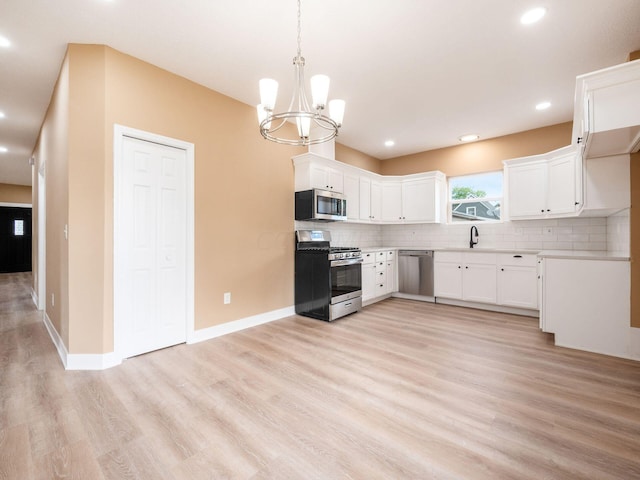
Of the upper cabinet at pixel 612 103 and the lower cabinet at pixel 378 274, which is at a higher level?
the upper cabinet at pixel 612 103

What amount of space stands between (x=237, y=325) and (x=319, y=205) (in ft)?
6.30

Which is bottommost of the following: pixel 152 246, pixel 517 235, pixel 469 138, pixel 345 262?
pixel 345 262

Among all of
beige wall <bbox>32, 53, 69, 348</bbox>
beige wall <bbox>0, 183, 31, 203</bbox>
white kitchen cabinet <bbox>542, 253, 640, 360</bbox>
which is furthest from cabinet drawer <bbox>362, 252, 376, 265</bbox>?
beige wall <bbox>0, 183, 31, 203</bbox>

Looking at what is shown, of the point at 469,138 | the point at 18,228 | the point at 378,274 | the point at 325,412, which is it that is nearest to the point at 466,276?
the point at 378,274

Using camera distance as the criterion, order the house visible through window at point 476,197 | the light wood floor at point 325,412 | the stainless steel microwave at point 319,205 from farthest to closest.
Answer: the house visible through window at point 476,197
the stainless steel microwave at point 319,205
the light wood floor at point 325,412

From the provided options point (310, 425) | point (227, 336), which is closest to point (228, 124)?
point (227, 336)

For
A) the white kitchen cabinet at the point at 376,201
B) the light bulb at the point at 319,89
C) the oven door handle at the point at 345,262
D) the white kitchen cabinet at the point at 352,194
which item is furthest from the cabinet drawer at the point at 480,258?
the light bulb at the point at 319,89

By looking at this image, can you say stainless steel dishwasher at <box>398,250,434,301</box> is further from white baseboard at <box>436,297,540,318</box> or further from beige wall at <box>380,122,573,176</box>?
beige wall at <box>380,122,573,176</box>

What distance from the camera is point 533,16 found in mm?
2322

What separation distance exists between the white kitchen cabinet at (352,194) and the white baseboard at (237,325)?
1.87m

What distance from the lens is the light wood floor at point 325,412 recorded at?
151 centimetres

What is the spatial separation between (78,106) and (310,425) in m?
3.21

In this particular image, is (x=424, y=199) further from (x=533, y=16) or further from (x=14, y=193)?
(x=14, y=193)

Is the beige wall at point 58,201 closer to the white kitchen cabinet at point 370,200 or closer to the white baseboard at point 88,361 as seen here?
the white baseboard at point 88,361
